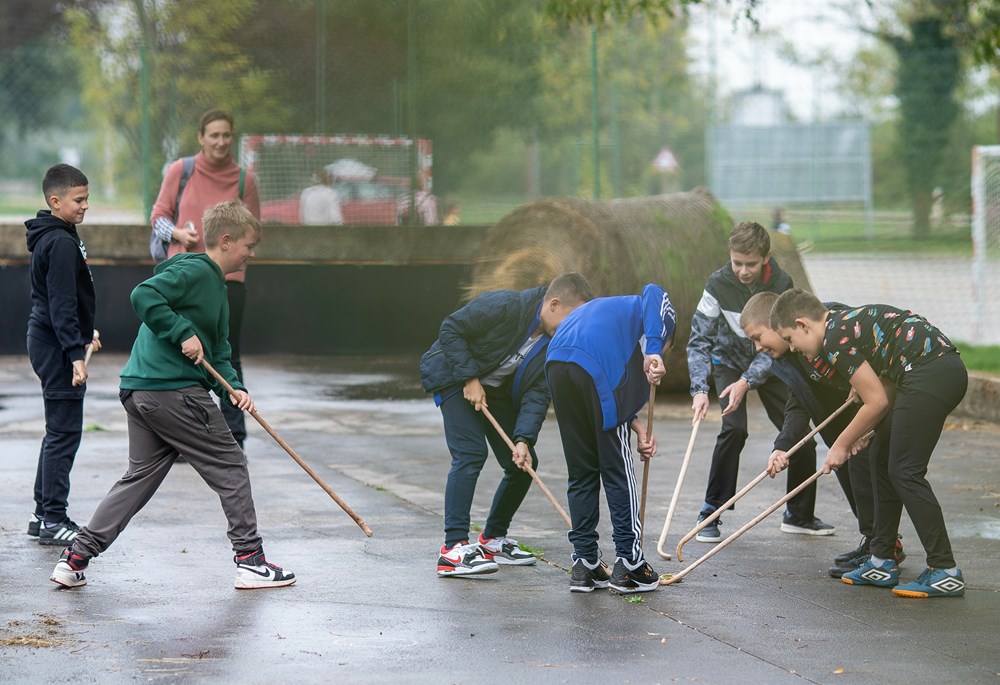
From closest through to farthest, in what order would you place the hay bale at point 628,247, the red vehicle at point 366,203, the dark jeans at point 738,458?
the dark jeans at point 738,458 → the hay bale at point 628,247 → the red vehicle at point 366,203

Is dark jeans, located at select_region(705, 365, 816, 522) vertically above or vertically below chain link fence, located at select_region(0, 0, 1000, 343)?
below

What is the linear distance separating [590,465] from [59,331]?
246 centimetres

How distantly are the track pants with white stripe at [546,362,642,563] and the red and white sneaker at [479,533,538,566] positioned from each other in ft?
1.72

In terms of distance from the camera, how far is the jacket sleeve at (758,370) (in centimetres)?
697

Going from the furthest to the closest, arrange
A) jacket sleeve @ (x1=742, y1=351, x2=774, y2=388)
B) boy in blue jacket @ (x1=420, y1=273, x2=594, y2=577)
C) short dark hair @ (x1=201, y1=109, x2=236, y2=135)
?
short dark hair @ (x1=201, y1=109, x2=236, y2=135), jacket sleeve @ (x1=742, y1=351, x2=774, y2=388), boy in blue jacket @ (x1=420, y1=273, x2=594, y2=577)

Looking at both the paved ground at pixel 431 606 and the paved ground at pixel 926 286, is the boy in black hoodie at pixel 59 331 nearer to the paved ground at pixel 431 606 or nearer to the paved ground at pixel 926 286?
the paved ground at pixel 431 606

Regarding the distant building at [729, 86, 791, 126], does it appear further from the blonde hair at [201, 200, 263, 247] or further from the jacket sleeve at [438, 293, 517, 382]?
the blonde hair at [201, 200, 263, 247]

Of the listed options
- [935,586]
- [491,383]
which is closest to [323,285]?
[491,383]

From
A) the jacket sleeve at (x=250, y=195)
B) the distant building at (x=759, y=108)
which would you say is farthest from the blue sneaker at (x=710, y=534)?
the distant building at (x=759, y=108)

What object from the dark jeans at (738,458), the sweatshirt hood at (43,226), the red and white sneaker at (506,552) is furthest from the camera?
the dark jeans at (738,458)

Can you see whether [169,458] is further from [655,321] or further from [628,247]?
[628,247]

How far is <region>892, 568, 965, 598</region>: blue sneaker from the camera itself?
5797 millimetres

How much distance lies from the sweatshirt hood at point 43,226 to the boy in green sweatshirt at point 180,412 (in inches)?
35.7

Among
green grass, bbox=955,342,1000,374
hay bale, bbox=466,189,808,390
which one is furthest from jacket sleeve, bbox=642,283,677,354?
green grass, bbox=955,342,1000,374
